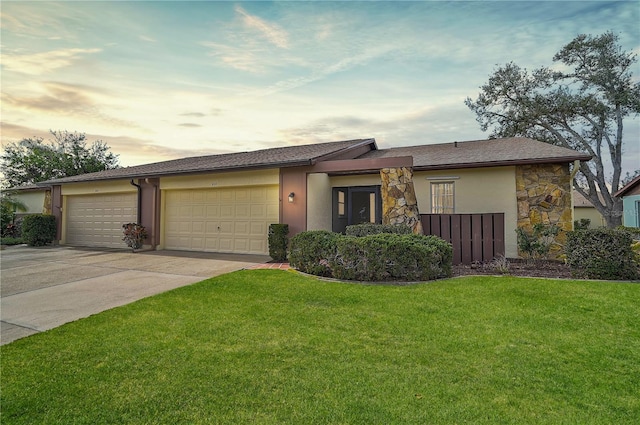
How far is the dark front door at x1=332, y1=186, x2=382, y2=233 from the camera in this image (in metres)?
11.3

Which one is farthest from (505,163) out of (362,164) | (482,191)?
(362,164)

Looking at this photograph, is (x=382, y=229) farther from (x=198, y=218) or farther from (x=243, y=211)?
(x=198, y=218)

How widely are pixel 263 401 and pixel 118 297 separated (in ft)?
13.9

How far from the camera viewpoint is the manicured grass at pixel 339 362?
246 cm

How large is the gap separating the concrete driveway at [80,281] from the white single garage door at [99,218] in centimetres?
289

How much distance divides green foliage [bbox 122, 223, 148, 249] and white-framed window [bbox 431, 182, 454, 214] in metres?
10.3

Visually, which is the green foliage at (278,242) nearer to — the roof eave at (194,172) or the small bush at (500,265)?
the roof eave at (194,172)

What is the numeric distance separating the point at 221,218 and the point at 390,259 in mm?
7205

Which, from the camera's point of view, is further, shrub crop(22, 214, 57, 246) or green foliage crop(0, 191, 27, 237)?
green foliage crop(0, 191, 27, 237)

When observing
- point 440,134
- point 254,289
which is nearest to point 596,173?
point 440,134

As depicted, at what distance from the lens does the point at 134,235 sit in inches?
476

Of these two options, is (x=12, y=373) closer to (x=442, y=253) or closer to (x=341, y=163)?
(x=442, y=253)

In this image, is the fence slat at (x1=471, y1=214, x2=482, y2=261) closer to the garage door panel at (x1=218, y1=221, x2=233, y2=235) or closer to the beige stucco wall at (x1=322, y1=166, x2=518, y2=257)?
the beige stucco wall at (x1=322, y1=166, x2=518, y2=257)

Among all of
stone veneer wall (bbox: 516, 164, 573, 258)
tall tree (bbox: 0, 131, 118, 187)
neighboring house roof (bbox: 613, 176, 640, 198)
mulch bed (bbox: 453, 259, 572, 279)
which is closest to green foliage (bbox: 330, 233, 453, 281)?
mulch bed (bbox: 453, 259, 572, 279)
